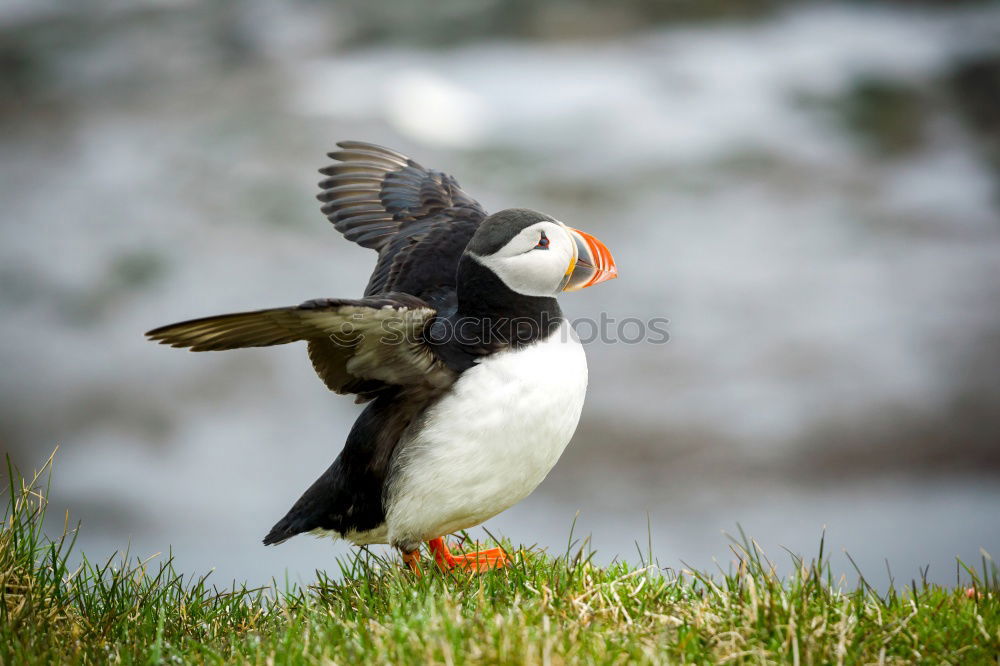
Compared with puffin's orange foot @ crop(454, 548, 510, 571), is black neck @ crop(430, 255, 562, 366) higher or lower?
higher

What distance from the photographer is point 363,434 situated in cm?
386

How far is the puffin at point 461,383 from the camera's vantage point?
3.54 meters

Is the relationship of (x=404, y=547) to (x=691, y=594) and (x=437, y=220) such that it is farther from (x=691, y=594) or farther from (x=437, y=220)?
(x=437, y=220)

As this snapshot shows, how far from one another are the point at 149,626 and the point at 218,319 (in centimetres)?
140

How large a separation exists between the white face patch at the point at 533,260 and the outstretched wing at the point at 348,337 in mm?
365

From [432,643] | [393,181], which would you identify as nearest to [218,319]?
[432,643]

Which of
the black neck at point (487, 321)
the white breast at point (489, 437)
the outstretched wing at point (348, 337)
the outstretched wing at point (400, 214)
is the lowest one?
the white breast at point (489, 437)

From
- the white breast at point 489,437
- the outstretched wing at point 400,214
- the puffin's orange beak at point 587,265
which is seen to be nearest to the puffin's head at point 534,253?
the puffin's orange beak at point 587,265

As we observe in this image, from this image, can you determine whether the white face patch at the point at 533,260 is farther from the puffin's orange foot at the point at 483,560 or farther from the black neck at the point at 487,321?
the puffin's orange foot at the point at 483,560

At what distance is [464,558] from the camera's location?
398 centimetres

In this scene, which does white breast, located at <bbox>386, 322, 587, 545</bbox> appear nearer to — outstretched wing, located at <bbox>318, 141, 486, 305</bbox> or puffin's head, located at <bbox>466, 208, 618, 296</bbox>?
puffin's head, located at <bbox>466, 208, 618, 296</bbox>

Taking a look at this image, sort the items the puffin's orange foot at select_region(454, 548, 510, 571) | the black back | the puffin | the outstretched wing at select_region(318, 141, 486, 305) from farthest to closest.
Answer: the outstretched wing at select_region(318, 141, 486, 305), the puffin's orange foot at select_region(454, 548, 510, 571), the black back, the puffin

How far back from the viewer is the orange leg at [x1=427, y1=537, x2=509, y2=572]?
3.85m

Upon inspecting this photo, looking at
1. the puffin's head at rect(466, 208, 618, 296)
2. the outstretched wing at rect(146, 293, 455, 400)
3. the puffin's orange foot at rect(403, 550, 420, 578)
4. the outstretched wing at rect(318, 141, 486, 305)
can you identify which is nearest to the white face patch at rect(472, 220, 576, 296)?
the puffin's head at rect(466, 208, 618, 296)
